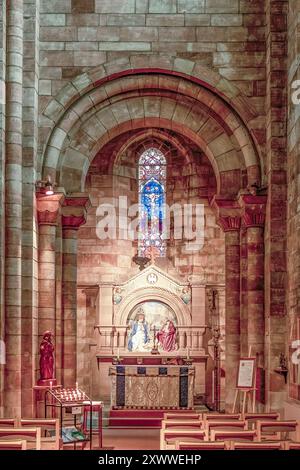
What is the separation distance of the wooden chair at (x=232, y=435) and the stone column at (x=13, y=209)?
664 centimetres

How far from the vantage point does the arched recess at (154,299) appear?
22000 millimetres

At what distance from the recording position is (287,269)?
16.4 m

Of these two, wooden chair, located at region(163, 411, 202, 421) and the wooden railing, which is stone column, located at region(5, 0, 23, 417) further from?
the wooden railing

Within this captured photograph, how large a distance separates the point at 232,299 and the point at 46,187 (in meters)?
4.35

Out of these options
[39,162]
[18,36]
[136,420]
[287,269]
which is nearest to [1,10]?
[18,36]

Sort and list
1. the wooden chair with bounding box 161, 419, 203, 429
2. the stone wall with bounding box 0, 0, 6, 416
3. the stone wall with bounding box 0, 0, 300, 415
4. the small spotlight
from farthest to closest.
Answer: the small spotlight, the stone wall with bounding box 0, 0, 300, 415, the stone wall with bounding box 0, 0, 6, 416, the wooden chair with bounding box 161, 419, 203, 429

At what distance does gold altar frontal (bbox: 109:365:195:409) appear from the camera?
61.6 feet

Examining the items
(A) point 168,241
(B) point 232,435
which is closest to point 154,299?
(A) point 168,241

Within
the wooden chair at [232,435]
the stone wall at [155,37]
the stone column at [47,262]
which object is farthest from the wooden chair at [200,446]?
the stone wall at [155,37]

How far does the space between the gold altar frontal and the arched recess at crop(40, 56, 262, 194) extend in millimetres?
4016

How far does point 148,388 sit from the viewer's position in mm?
18828

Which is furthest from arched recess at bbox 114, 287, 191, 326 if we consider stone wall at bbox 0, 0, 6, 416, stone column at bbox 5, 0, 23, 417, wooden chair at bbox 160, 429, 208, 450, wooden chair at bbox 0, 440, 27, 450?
wooden chair at bbox 0, 440, 27, 450

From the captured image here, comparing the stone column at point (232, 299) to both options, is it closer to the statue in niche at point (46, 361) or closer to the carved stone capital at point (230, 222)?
the carved stone capital at point (230, 222)

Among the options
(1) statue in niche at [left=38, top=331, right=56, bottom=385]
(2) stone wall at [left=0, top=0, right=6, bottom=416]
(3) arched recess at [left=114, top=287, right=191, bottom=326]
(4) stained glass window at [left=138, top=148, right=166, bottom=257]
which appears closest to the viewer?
(2) stone wall at [left=0, top=0, right=6, bottom=416]
